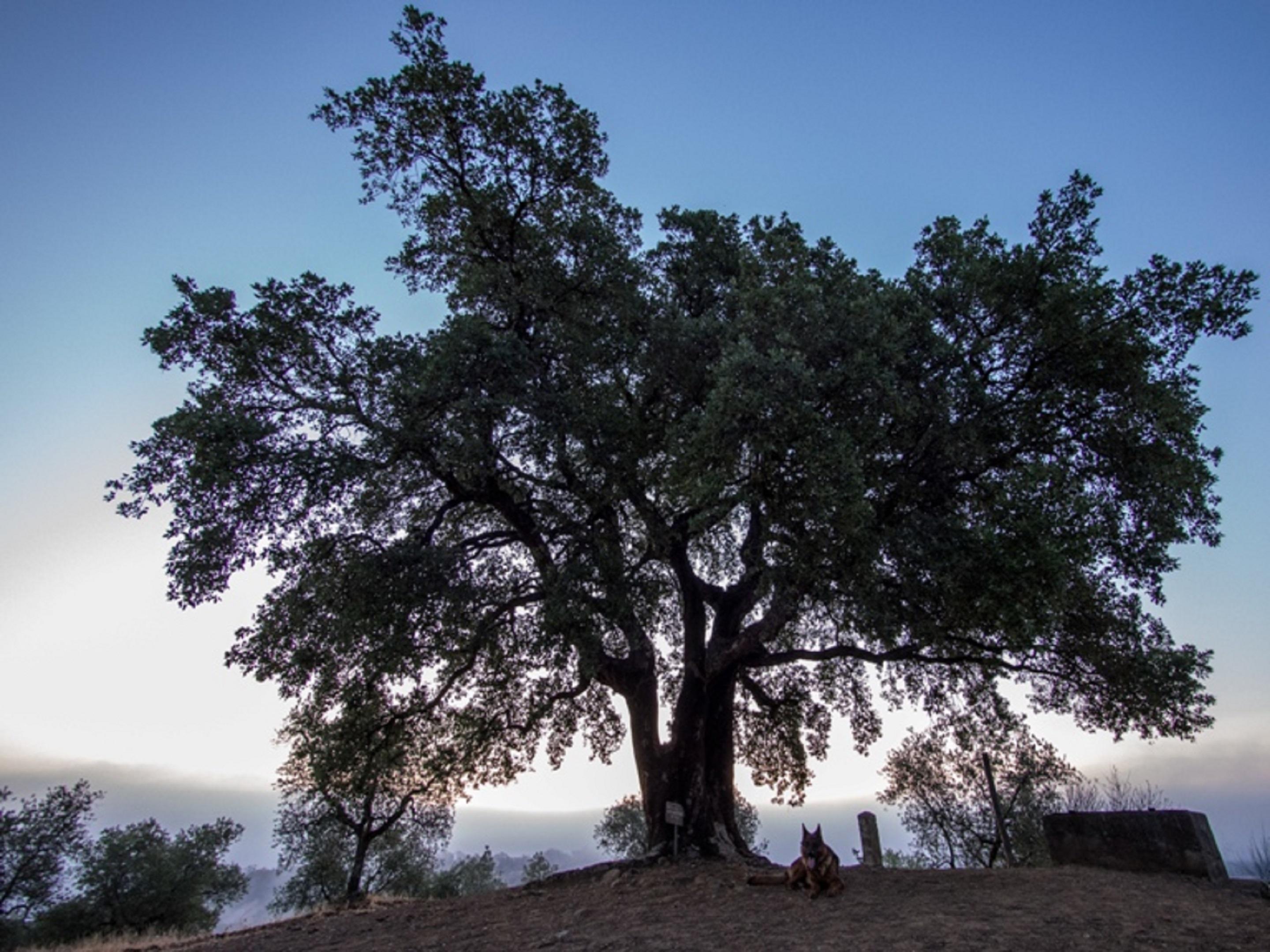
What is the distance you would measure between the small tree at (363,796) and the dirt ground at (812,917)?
3.13 metres

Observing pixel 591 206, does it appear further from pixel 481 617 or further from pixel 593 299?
pixel 481 617

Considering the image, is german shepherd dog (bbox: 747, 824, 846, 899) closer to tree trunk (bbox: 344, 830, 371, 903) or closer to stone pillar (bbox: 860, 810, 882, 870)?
stone pillar (bbox: 860, 810, 882, 870)

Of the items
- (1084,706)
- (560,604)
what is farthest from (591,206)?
(1084,706)

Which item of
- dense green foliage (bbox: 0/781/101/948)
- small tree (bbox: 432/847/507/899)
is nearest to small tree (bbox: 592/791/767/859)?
small tree (bbox: 432/847/507/899)

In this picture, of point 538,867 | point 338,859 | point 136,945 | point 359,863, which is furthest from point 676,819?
point 538,867

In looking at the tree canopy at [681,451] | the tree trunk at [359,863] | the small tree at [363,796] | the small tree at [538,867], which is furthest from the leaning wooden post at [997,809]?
the small tree at [538,867]

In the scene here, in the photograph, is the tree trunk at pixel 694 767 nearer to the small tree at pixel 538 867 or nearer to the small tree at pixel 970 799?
the small tree at pixel 970 799

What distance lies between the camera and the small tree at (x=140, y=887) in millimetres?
27062

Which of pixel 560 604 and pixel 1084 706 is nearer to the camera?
pixel 560 604

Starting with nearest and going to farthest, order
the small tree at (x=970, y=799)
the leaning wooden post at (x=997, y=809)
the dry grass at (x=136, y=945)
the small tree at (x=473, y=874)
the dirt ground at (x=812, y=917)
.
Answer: the dirt ground at (x=812, y=917)
the dry grass at (x=136, y=945)
the leaning wooden post at (x=997, y=809)
the small tree at (x=970, y=799)
the small tree at (x=473, y=874)

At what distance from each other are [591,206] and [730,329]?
17.4ft

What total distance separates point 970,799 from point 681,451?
1096 inches

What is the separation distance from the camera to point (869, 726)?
19.2 meters

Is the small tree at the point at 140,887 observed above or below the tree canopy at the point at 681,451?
below
